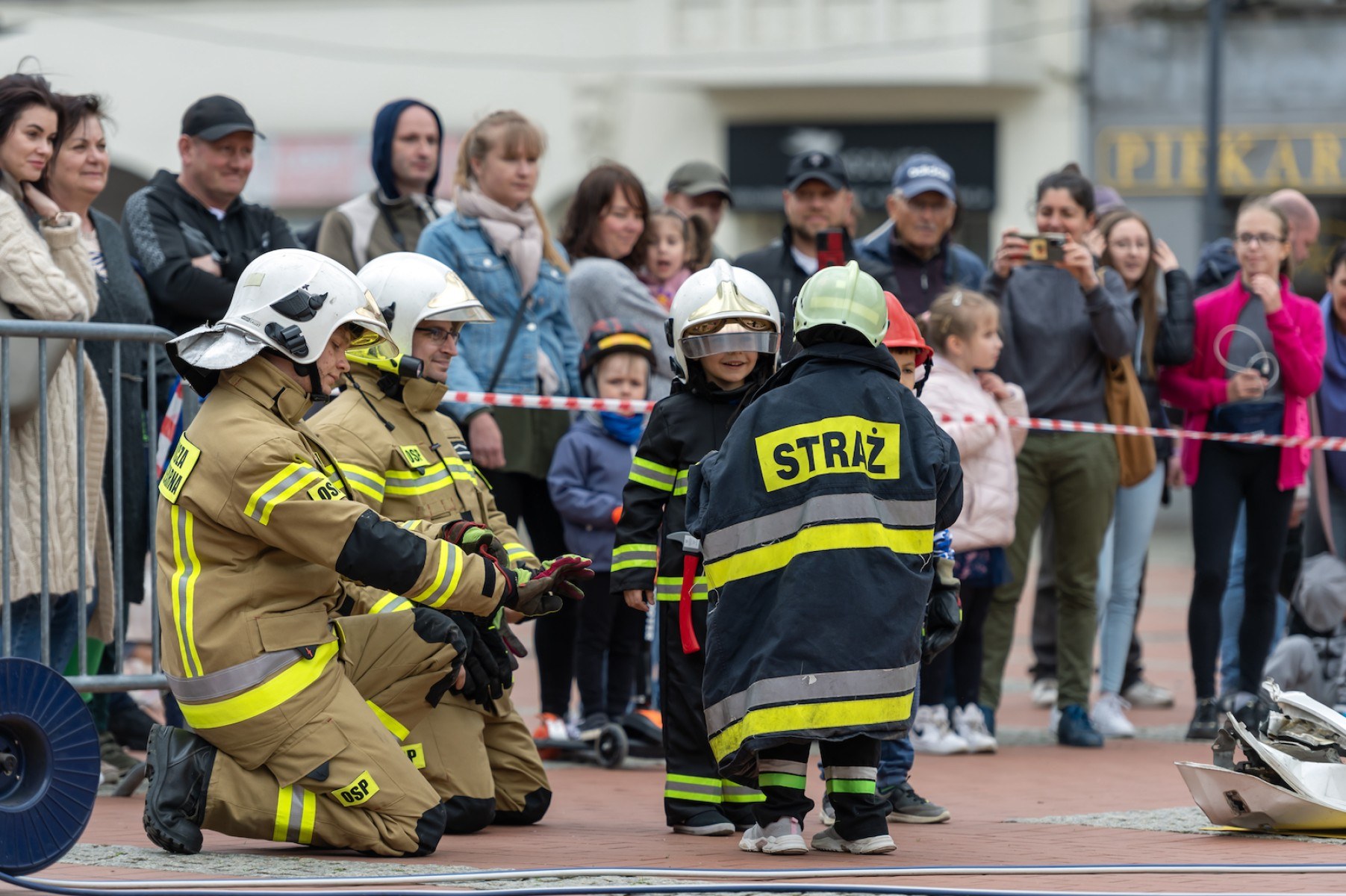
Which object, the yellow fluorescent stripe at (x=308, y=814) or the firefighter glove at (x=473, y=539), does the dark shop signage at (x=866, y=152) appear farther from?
the yellow fluorescent stripe at (x=308, y=814)

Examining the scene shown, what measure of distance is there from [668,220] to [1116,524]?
2412 millimetres

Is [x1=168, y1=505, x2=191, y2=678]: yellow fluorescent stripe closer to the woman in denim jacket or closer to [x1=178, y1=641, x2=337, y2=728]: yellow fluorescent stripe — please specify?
[x1=178, y1=641, x2=337, y2=728]: yellow fluorescent stripe

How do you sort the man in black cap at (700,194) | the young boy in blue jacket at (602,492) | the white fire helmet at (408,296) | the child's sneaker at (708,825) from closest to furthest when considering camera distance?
the child's sneaker at (708,825), the white fire helmet at (408,296), the young boy in blue jacket at (602,492), the man in black cap at (700,194)

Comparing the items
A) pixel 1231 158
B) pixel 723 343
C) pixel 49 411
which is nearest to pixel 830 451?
pixel 723 343

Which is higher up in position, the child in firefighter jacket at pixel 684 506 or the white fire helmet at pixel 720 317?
the white fire helmet at pixel 720 317

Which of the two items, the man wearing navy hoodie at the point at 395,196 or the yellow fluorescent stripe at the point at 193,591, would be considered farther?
the man wearing navy hoodie at the point at 395,196

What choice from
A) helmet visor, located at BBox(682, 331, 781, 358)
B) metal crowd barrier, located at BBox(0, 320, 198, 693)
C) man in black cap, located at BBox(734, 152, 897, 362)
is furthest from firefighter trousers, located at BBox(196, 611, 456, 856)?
man in black cap, located at BBox(734, 152, 897, 362)

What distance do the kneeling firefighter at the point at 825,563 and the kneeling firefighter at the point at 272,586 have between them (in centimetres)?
49

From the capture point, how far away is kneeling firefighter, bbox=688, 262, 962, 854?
17.5 feet

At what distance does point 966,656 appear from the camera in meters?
8.06

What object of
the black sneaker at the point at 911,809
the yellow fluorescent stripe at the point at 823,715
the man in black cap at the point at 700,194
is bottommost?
the black sneaker at the point at 911,809

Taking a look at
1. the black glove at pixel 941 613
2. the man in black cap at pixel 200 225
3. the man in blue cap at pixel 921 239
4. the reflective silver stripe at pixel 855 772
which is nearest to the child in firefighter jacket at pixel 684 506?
the reflective silver stripe at pixel 855 772

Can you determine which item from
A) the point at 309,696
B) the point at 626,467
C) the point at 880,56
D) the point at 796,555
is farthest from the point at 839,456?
the point at 880,56

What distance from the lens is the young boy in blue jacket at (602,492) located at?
7848 millimetres
